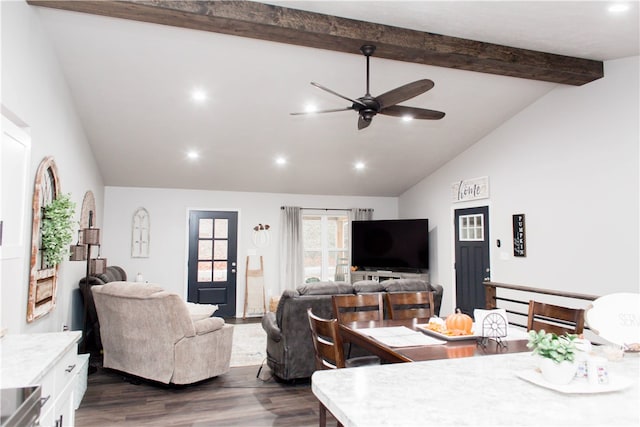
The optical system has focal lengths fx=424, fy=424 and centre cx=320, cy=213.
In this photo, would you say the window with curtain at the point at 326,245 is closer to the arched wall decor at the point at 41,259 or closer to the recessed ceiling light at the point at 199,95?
the recessed ceiling light at the point at 199,95

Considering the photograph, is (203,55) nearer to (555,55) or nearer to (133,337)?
(133,337)

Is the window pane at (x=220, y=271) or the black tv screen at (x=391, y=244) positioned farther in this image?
the window pane at (x=220, y=271)

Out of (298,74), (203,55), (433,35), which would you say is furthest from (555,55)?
(203,55)

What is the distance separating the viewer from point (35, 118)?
339 centimetres

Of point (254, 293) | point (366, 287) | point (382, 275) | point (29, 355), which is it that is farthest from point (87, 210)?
point (382, 275)

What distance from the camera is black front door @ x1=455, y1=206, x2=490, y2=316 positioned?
21.5 ft

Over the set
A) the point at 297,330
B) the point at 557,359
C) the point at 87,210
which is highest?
the point at 87,210

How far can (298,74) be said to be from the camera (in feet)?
15.8

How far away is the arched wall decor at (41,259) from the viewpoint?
328 cm

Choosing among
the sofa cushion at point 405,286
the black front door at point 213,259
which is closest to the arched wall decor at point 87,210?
the black front door at point 213,259

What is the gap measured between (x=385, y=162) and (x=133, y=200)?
4626 mm

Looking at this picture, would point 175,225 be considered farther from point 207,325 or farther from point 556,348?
point 556,348

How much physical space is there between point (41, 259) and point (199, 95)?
2.48m

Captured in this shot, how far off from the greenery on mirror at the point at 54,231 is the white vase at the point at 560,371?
371cm
